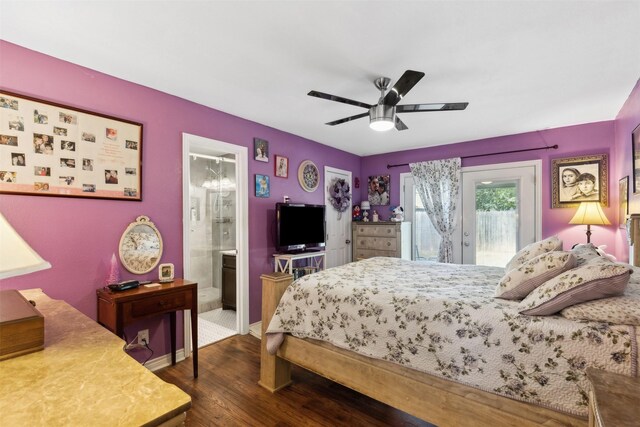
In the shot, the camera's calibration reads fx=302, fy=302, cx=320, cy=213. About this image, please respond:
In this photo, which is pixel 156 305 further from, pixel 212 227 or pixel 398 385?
pixel 212 227

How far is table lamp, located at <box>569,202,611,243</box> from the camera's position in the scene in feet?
10.9

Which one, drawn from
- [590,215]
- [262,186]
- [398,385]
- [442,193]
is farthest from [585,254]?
[262,186]

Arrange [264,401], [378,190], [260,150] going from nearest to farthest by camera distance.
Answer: [264,401] → [260,150] → [378,190]

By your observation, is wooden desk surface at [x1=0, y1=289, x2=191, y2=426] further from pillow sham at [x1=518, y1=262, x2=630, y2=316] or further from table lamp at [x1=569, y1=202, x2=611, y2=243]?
table lamp at [x1=569, y1=202, x2=611, y2=243]

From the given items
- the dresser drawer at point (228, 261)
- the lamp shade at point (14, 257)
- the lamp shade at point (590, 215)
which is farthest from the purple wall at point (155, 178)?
the lamp shade at point (14, 257)

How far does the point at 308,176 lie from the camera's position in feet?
14.6

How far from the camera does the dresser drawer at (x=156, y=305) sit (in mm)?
2150

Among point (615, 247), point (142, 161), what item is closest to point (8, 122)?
point (142, 161)

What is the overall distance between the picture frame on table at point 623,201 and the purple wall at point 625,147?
0.22ft

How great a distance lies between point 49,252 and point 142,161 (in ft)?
3.12

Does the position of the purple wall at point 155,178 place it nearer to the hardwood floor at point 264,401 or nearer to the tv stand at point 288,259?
the tv stand at point 288,259

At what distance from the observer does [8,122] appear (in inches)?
78.3

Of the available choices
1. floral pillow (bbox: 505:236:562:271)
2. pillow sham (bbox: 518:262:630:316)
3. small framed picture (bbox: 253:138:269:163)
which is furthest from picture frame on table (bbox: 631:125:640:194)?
small framed picture (bbox: 253:138:269:163)

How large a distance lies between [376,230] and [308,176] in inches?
56.9
